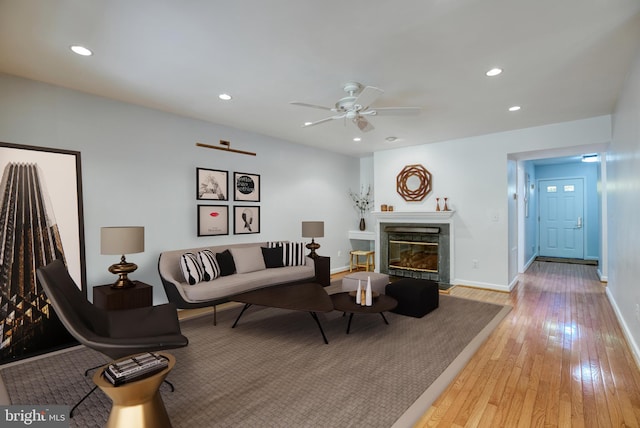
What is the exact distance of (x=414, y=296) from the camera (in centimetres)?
379

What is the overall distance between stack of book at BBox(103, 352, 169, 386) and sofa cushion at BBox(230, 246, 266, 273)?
2.50 metres

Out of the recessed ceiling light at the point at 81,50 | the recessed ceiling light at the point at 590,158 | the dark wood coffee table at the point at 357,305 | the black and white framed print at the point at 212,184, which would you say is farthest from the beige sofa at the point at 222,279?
the recessed ceiling light at the point at 590,158

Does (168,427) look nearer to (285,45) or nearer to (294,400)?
(294,400)

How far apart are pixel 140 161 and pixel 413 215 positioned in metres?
4.45

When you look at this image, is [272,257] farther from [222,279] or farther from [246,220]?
[222,279]

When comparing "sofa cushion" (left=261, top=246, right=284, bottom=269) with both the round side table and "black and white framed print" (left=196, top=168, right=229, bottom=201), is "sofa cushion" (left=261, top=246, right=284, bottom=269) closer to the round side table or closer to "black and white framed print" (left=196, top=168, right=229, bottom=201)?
"black and white framed print" (left=196, top=168, right=229, bottom=201)

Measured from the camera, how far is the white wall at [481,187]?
489 centimetres

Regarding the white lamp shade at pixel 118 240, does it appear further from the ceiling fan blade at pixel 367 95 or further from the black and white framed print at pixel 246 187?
the ceiling fan blade at pixel 367 95

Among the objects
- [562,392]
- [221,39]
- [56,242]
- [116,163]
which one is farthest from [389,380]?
[116,163]

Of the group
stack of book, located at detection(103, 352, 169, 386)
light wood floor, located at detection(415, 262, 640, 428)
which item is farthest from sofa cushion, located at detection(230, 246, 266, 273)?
light wood floor, located at detection(415, 262, 640, 428)

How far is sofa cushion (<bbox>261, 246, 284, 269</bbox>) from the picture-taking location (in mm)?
4742

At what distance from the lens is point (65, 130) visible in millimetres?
3291

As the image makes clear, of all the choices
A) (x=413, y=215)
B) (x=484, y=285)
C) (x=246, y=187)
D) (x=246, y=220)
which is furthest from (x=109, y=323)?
(x=484, y=285)

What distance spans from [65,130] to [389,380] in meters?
3.90
